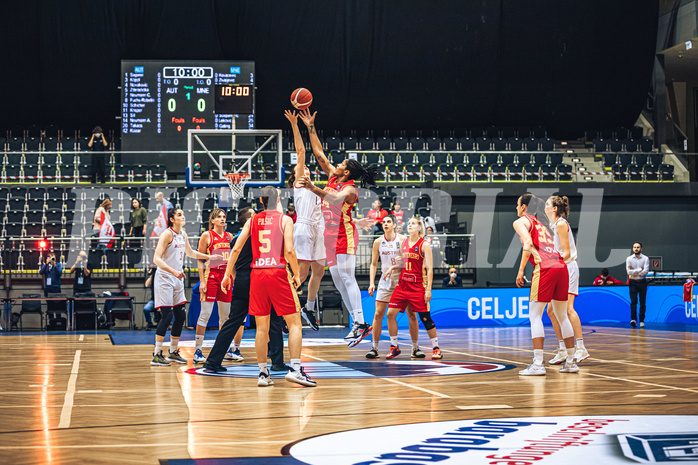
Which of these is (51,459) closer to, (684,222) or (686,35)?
(684,222)

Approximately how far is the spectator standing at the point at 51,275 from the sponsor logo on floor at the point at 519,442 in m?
14.6

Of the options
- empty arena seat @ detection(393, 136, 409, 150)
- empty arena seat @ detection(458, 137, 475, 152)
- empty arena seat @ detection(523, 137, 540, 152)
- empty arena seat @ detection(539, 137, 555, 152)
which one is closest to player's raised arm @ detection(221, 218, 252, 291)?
empty arena seat @ detection(393, 136, 409, 150)

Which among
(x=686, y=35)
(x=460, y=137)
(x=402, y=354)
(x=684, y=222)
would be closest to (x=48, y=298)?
(x=402, y=354)

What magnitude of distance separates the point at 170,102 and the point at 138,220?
5750mm

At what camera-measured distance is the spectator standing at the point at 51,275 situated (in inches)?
722

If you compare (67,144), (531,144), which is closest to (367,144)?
(531,144)

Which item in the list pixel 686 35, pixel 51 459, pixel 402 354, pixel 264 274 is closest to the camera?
pixel 51 459

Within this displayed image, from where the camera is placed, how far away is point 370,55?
95.5ft

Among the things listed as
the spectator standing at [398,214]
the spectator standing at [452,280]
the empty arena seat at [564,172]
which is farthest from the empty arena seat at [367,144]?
the spectator standing at [452,280]

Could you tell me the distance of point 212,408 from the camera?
21.7 ft

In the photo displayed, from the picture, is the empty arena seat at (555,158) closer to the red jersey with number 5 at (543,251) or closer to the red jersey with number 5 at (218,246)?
the red jersey with number 5 at (543,251)

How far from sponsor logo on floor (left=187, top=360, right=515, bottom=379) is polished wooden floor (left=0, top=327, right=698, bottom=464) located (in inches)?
14.5

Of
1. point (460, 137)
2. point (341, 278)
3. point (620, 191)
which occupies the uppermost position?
point (460, 137)

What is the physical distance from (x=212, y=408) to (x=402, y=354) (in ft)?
18.3
